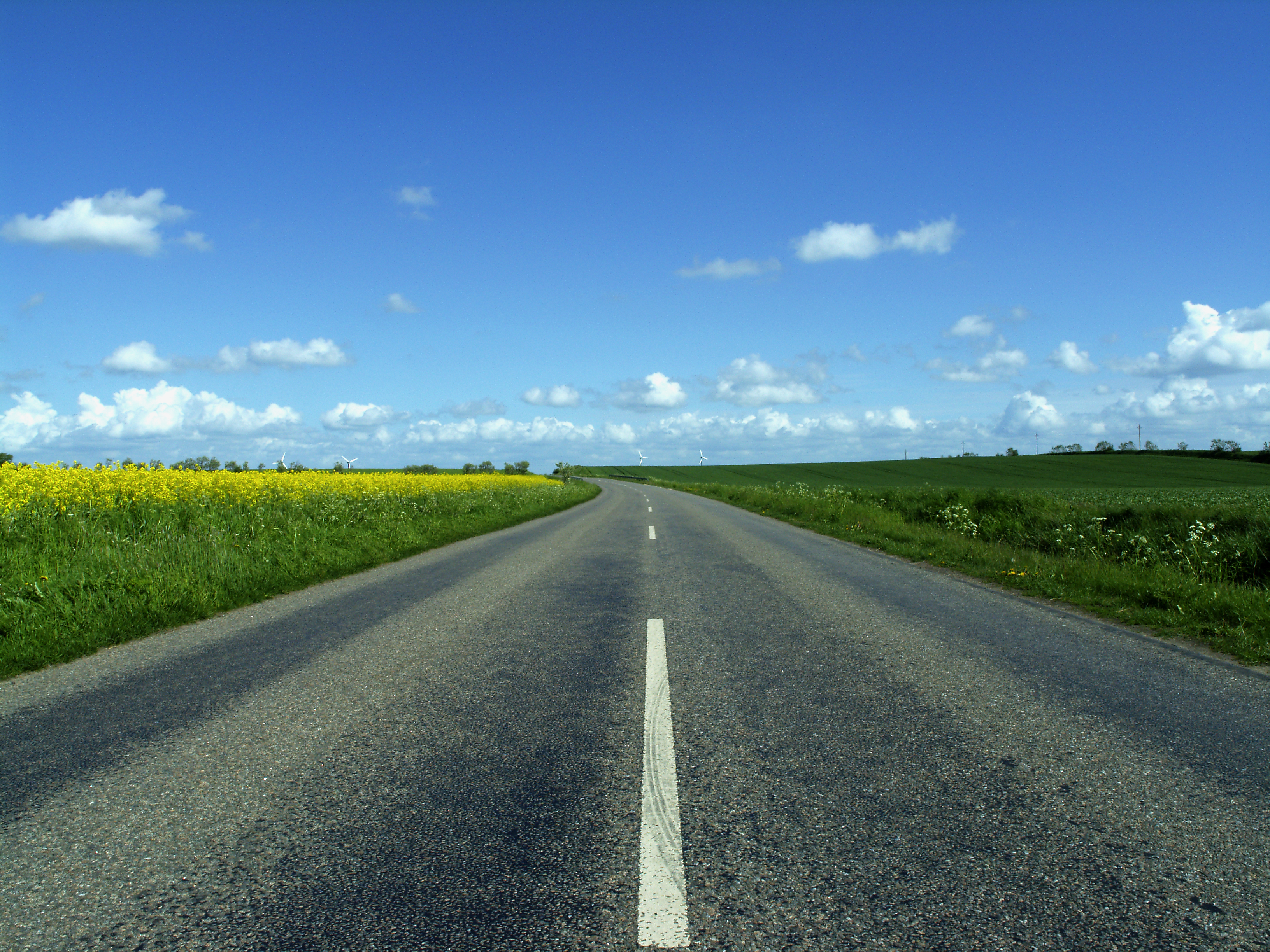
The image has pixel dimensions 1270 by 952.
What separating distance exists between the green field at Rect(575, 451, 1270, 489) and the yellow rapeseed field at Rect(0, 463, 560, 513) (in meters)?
34.7

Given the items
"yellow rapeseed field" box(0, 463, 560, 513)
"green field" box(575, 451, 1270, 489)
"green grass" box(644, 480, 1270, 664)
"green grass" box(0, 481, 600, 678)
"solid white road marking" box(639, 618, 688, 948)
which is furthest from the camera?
"green field" box(575, 451, 1270, 489)

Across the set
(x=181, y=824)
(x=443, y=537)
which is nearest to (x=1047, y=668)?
(x=181, y=824)

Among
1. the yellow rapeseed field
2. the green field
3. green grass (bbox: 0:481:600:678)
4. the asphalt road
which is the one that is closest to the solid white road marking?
the asphalt road

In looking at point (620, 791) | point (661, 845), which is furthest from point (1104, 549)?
point (661, 845)

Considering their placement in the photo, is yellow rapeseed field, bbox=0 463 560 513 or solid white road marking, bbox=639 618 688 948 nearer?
solid white road marking, bbox=639 618 688 948

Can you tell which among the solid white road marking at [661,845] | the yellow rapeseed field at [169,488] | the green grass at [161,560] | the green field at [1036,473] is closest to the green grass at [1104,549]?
the solid white road marking at [661,845]

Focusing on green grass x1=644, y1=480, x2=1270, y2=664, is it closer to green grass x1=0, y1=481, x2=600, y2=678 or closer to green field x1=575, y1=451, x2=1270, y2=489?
green grass x1=0, y1=481, x2=600, y2=678


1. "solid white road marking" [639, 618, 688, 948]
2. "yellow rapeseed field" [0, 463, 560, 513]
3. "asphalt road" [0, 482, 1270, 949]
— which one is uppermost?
"yellow rapeseed field" [0, 463, 560, 513]

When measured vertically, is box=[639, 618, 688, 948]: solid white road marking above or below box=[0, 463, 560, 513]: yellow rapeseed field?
below

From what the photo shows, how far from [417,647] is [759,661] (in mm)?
2946

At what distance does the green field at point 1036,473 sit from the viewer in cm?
6075

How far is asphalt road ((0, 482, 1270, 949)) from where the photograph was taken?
2.41m

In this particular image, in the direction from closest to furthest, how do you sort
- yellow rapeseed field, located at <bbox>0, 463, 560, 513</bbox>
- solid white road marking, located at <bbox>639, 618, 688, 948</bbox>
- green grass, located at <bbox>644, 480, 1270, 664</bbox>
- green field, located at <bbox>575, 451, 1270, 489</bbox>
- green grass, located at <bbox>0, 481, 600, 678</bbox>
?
solid white road marking, located at <bbox>639, 618, 688, 948</bbox> < green grass, located at <bbox>0, 481, 600, 678</bbox> < green grass, located at <bbox>644, 480, 1270, 664</bbox> < yellow rapeseed field, located at <bbox>0, 463, 560, 513</bbox> < green field, located at <bbox>575, 451, 1270, 489</bbox>

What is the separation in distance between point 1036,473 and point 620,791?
79.3 m
